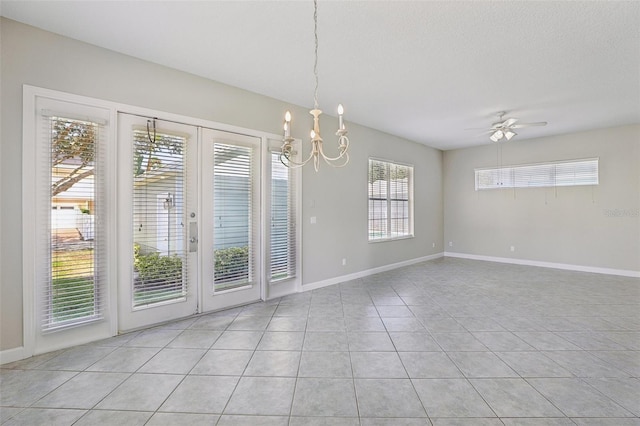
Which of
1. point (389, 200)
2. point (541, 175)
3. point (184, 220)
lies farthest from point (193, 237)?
point (541, 175)

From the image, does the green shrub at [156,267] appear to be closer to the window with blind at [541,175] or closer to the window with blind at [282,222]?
the window with blind at [282,222]

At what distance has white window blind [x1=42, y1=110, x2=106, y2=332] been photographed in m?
2.52

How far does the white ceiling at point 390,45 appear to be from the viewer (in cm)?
225

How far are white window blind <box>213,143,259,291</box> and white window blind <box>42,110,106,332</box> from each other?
116cm

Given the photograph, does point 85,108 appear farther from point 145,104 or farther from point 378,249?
point 378,249

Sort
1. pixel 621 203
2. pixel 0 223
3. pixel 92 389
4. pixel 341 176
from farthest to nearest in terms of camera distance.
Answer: pixel 621 203 → pixel 341 176 → pixel 0 223 → pixel 92 389

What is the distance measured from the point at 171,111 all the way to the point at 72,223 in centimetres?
151

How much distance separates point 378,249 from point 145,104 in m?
4.53

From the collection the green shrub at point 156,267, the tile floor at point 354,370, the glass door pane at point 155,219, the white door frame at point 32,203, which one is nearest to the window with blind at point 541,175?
the tile floor at point 354,370

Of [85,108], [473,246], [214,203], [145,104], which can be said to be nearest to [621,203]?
[473,246]

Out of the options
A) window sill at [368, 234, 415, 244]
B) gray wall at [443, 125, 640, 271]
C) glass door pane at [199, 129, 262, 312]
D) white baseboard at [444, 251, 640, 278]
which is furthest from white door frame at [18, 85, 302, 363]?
white baseboard at [444, 251, 640, 278]

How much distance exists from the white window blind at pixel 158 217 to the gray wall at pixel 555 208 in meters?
6.75

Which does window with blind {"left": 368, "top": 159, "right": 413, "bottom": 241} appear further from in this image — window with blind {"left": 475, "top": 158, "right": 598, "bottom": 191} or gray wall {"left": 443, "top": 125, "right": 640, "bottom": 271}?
window with blind {"left": 475, "top": 158, "right": 598, "bottom": 191}

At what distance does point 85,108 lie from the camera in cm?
270
